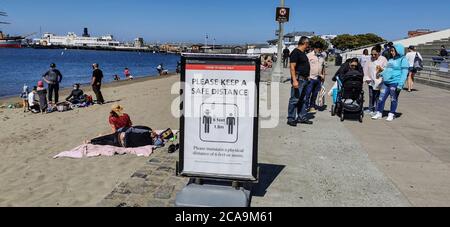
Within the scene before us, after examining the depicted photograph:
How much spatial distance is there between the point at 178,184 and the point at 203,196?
34.5 inches

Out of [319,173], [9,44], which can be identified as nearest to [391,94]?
[319,173]

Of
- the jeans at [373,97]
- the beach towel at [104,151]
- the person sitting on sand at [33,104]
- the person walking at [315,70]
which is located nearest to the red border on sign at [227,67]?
the beach towel at [104,151]

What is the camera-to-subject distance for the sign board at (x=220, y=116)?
448 cm

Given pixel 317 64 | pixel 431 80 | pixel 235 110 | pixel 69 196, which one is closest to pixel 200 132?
pixel 235 110

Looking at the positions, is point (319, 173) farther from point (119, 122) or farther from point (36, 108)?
point (36, 108)

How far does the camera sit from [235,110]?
455 centimetres

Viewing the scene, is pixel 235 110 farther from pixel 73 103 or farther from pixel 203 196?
pixel 73 103

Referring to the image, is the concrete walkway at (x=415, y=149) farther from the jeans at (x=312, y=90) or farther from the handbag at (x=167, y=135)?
the handbag at (x=167, y=135)

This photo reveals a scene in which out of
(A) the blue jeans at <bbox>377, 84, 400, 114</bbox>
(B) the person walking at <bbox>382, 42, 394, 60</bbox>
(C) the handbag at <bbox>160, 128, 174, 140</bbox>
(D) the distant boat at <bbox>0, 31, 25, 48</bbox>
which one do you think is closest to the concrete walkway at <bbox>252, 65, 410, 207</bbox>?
(C) the handbag at <bbox>160, 128, 174, 140</bbox>

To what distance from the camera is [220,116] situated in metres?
4.59

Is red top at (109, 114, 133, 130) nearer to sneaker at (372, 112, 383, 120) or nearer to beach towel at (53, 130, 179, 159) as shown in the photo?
beach towel at (53, 130, 179, 159)

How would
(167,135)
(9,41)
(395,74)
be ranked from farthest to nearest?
(9,41)
(395,74)
(167,135)

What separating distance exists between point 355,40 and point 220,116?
75.3m

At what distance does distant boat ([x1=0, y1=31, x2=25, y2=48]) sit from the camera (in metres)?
159
